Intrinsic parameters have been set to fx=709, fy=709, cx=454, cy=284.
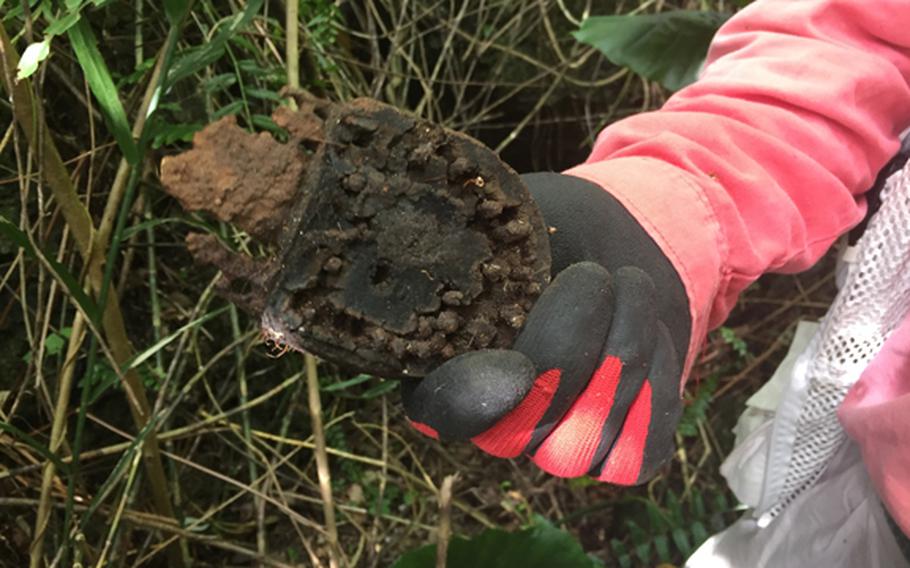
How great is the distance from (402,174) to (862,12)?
1.56 feet

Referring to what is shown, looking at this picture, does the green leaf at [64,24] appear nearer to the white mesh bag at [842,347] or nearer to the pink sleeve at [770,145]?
the pink sleeve at [770,145]

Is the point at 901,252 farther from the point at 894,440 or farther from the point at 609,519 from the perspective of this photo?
the point at 609,519

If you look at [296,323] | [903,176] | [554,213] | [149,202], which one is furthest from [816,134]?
[149,202]

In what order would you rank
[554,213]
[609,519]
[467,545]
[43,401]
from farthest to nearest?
1. [609,519]
2. [43,401]
3. [467,545]
4. [554,213]

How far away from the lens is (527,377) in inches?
21.5

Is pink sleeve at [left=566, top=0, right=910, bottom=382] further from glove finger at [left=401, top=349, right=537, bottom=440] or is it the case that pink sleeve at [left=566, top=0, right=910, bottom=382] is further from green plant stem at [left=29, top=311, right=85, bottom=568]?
green plant stem at [left=29, top=311, right=85, bottom=568]

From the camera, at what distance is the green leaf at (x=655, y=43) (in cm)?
A: 128

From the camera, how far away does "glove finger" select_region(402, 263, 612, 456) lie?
54cm

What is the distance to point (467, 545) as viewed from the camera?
831mm

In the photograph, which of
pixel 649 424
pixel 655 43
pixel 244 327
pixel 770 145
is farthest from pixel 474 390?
pixel 655 43

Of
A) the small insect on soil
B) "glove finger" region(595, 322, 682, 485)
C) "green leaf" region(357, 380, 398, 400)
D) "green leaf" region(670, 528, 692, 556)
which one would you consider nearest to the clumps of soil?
the small insect on soil

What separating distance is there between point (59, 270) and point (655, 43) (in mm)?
1055

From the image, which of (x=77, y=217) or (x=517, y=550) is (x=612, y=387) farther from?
(x=77, y=217)

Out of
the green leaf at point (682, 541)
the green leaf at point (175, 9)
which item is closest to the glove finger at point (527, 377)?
the green leaf at point (175, 9)
